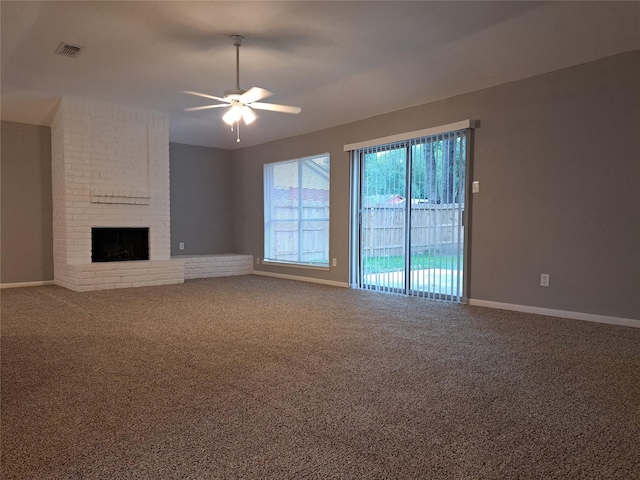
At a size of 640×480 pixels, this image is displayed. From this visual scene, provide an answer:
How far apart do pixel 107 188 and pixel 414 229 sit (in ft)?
13.9

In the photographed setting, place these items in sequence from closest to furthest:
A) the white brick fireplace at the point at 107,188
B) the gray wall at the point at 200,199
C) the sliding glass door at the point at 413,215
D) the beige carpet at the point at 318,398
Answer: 1. the beige carpet at the point at 318,398
2. the sliding glass door at the point at 413,215
3. the white brick fireplace at the point at 107,188
4. the gray wall at the point at 200,199

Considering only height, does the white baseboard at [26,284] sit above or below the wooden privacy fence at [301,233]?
below

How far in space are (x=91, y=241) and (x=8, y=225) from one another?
1275mm

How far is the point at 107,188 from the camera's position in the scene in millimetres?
5730

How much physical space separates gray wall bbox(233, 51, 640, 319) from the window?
2031mm

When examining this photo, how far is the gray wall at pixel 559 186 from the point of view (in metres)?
3.54

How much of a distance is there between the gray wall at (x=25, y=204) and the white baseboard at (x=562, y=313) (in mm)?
5987

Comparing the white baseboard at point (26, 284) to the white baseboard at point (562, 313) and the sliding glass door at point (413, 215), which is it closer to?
the sliding glass door at point (413, 215)

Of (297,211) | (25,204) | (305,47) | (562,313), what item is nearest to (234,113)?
(305,47)

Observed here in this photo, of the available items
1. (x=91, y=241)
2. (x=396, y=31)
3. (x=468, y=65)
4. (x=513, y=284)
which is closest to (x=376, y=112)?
(x=468, y=65)

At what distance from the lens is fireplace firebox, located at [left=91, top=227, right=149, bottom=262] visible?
5871 mm

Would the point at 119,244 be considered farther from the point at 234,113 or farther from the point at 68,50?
the point at 234,113

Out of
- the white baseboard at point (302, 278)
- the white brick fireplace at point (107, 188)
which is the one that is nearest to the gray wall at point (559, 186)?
the white baseboard at point (302, 278)

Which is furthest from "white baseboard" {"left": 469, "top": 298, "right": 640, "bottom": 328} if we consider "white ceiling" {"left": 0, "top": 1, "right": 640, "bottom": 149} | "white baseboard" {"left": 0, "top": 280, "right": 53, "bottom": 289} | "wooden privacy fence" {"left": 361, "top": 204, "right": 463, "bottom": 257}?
"white baseboard" {"left": 0, "top": 280, "right": 53, "bottom": 289}
